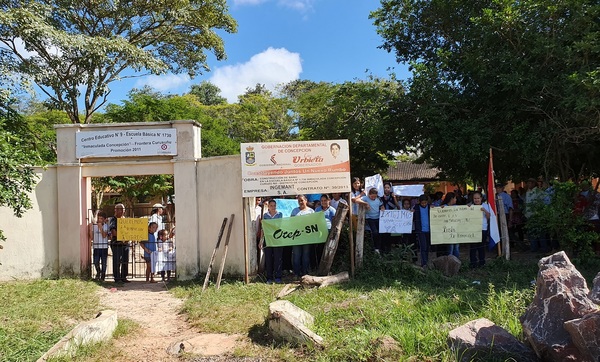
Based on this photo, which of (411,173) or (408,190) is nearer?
(408,190)

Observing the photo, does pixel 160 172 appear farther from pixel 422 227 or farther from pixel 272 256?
pixel 422 227

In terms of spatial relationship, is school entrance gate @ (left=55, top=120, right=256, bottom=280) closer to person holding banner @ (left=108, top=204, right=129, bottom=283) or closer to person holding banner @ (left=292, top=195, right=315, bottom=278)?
person holding banner @ (left=108, top=204, right=129, bottom=283)

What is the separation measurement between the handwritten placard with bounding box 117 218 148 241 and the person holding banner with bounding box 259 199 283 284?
104 inches

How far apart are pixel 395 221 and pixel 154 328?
5.00 meters

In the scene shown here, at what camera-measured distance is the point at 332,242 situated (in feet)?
30.0

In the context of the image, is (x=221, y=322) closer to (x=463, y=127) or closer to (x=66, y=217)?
(x=66, y=217)

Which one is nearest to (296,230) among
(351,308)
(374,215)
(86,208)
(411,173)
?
(374,215)

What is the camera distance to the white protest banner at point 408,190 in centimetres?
1155

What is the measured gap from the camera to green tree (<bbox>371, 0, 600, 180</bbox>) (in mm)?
9852

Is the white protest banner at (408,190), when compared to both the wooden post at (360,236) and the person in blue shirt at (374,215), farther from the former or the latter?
the wooden post at (360,236)

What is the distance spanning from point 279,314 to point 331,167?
13.6 feet

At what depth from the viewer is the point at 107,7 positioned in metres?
16.9

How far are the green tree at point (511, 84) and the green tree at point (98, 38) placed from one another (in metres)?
8.37

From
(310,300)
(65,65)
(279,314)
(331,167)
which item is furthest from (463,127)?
(65,65)
